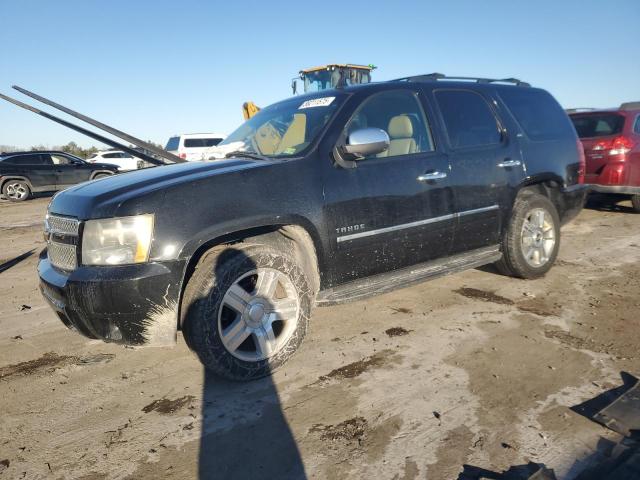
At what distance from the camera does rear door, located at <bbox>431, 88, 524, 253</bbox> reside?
3.85 m

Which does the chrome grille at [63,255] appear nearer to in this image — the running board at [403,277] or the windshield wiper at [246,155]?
the windshield wiper at [246,155]

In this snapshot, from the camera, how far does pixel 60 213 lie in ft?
9.38

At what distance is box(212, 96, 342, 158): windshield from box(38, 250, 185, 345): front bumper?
4.24ft

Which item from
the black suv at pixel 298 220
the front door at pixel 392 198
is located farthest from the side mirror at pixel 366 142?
the front door at pixel 392 198

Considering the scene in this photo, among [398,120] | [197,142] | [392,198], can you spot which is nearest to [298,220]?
[392,198]

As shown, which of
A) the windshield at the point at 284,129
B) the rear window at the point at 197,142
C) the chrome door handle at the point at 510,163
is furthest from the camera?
the rear window at the point at 197,142

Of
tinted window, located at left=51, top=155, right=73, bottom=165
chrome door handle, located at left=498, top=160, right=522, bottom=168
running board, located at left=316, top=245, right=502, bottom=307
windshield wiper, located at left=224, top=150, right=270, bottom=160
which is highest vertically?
tinted window, located at left=51, top=155, right=73, bottom=165

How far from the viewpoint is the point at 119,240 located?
2531mm

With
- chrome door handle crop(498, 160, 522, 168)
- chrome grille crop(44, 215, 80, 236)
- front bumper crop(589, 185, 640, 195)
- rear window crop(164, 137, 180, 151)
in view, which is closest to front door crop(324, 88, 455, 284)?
chrome door handle crop(498, 160, 522, 168)

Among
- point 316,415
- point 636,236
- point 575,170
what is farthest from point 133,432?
point 636,236

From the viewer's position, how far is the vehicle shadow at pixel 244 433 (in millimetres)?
2061

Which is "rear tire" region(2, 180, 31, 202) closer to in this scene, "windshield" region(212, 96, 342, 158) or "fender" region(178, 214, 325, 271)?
"windshield" region(212, 96, 342, 158)

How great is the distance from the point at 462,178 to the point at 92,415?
3.14 metres

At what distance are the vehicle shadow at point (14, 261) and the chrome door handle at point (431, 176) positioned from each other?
5.51 meters
